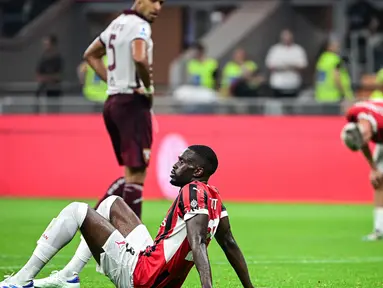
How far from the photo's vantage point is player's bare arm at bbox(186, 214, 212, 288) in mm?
7043

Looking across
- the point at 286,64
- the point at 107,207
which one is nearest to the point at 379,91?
the point at 286,64

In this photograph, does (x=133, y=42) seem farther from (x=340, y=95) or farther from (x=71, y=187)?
(x=340, y=95)

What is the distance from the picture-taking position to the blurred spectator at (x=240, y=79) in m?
21.7

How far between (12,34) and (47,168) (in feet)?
32.8

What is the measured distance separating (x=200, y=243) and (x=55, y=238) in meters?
1.15

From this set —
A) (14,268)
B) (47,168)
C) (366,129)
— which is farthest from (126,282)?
(47,168)

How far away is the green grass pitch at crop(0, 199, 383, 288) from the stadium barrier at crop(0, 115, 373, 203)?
565mm

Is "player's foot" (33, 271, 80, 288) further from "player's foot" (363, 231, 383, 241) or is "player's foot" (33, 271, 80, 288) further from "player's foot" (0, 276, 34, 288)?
"player's foot" (363, 231, 383, 241)

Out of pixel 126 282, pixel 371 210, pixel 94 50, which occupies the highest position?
pixel 94 50

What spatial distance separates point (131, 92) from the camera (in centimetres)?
1109

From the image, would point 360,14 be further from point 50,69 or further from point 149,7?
point 149,7

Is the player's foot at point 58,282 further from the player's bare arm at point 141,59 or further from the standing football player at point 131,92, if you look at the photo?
the player's bare arm at point 141,59

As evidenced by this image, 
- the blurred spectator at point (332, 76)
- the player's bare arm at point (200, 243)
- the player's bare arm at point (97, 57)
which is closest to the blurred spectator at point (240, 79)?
the blurred spectator at point (332, 76)

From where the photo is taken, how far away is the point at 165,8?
97.9 feet
